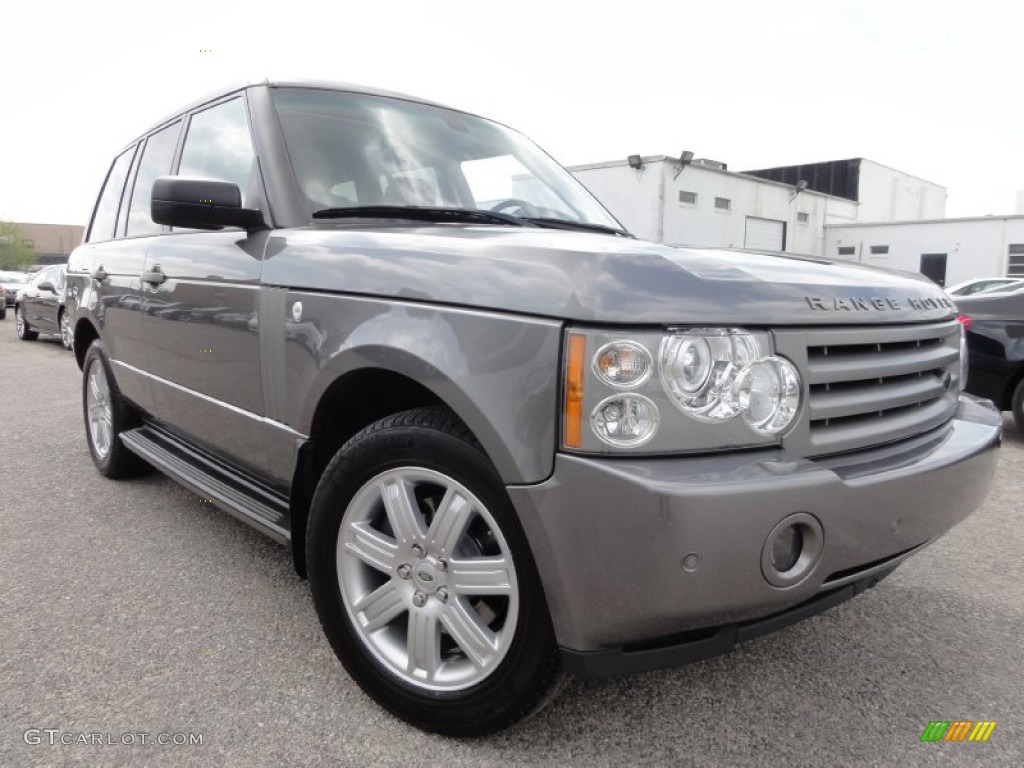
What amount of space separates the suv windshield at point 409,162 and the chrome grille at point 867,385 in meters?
1.34

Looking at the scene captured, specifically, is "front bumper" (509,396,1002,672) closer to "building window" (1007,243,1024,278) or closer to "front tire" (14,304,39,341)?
"front tire" (14,304,39,341)

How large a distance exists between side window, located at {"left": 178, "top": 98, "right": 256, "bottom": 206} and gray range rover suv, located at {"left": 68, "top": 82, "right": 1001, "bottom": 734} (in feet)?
0.15

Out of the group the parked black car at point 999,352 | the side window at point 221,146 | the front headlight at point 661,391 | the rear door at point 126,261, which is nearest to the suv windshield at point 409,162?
the side window at point 221,146

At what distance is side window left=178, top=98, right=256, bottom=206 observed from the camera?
2.80 m

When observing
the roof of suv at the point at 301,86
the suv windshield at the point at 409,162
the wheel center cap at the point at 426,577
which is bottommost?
the wheel center cap at the point at 426,577

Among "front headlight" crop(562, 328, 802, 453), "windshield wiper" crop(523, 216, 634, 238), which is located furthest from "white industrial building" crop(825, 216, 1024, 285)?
"front headlight" crop(562, 328, 802, 453)

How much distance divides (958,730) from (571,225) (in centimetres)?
202

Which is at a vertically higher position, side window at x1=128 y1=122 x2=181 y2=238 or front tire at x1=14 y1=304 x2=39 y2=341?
side window at x1=128 y1=122 x2=181 y2=238

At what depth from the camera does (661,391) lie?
1.57 meters

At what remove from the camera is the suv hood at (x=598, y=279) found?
1607 mm

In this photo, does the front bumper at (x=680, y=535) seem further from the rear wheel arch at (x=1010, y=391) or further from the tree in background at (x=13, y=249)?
the tree in background at (x=13, y=249)

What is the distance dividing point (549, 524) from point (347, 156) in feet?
5.60

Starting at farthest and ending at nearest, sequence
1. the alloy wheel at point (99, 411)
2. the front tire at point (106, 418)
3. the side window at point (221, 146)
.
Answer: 1. the alloy wheel at point (99, 411)
2. the front tire at point (106, 418)
3. the side window at point (221, 146)

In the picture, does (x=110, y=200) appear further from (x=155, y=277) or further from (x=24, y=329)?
(x=24, y=329)
